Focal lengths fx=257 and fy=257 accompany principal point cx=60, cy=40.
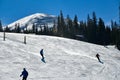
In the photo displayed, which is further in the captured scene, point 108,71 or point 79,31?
point 79,31

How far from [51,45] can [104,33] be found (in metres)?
56.4

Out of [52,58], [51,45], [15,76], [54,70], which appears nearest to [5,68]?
[15,76]

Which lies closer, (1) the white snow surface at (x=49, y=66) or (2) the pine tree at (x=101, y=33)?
(1) the white snow surface at (x=49, y=66)

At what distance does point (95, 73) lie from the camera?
103 feet

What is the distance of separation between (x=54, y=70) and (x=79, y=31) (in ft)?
306

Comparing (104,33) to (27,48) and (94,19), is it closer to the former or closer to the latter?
(94,19)

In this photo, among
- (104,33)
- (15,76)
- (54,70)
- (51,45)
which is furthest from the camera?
(104,33)

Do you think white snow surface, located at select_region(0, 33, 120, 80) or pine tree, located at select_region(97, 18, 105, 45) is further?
pine tree, located at select_region(97, 18, 105, 45)

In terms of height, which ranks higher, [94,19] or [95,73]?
[94,19]

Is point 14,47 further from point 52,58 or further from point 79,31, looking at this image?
point 79,31

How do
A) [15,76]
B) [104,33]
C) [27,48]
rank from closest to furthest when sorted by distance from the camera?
[15,76] → [27,48] → [104,33]

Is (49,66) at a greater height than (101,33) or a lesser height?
lesser

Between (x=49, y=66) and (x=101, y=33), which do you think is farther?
(x=101, y=33)

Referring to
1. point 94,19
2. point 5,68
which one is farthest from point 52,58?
point 94,19
